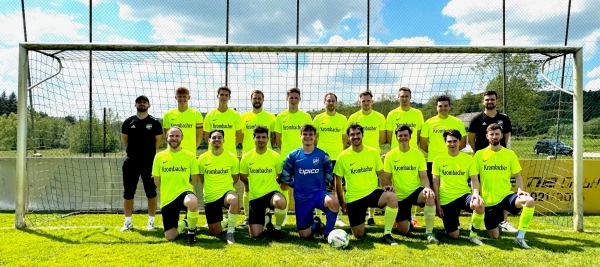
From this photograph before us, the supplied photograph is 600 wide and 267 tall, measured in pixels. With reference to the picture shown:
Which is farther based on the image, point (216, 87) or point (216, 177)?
point (216, 87)

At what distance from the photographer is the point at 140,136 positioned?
533 centimetres

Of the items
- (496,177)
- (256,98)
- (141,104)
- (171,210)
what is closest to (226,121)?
(256,98)

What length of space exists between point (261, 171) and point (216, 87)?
2.94m

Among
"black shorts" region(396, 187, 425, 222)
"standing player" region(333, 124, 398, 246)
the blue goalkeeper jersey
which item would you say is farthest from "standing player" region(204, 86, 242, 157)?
"black shorts" region(396, 187, 425, 222)

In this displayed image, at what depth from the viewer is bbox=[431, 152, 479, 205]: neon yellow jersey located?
4.84 metres

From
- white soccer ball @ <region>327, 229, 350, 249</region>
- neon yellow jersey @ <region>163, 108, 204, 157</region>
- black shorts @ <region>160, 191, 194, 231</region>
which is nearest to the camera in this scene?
white soccer ball @ <region>327, 229, 350, 249</region>

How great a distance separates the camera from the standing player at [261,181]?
4.77 meters

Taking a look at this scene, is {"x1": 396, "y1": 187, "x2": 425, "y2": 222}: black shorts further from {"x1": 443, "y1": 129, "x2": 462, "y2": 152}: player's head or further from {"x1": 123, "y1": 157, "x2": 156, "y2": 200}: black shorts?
{"x1": 123, "y1": 157, "x2": 156, "y2": 200}: black shorts

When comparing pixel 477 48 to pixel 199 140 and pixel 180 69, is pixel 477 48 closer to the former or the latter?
pixel 199 140

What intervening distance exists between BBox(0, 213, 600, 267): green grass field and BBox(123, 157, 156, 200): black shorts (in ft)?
1.81

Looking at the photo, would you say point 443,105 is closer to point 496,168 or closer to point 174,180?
point 496,168

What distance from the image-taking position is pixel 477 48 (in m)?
5.59

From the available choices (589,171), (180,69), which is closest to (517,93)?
(589,171)

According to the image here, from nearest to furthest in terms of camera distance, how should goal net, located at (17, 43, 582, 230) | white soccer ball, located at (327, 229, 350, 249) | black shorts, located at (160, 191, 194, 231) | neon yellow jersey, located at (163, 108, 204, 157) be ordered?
white soccer ball, located at (327, 229, 350, 249) < black shorts, located at (160, 191, 194, 231) < neon yellow jersey, located at (163, 108, 204, 157) < goal net, located at (17, 43, 582, 230)
